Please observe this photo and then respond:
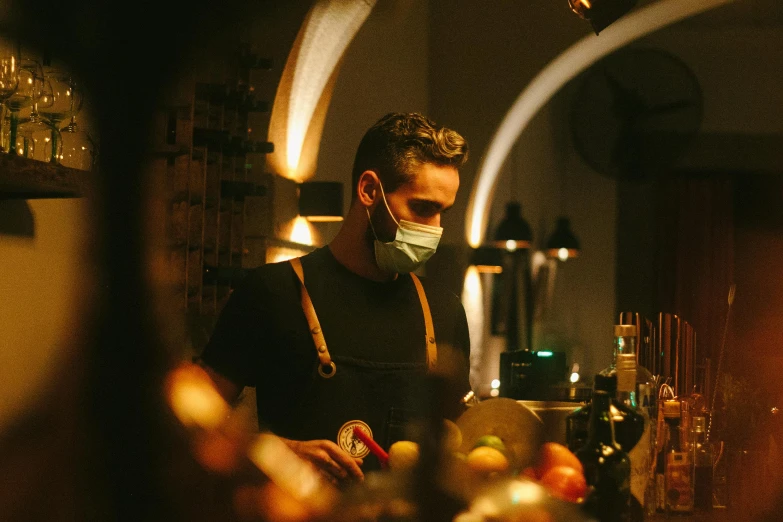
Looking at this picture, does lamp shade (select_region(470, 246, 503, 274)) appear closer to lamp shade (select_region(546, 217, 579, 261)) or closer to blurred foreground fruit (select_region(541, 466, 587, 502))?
lamp shade (select_region(546, 217, 579, 261))

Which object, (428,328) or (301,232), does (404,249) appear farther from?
(301,232)

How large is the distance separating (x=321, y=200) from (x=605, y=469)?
262cm

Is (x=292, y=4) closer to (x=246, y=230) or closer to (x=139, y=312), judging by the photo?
(x=246, y=230)

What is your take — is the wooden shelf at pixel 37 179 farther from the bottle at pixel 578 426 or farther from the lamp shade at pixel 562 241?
the lamp shade at pixel 562 241

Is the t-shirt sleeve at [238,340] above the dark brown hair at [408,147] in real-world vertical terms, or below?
below

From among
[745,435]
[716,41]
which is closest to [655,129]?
[716,41]

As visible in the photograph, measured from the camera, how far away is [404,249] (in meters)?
1.79

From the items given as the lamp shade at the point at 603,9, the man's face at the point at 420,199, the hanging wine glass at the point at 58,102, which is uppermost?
the lamp shade at the point at 603,9

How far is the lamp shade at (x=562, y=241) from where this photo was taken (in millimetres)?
6250

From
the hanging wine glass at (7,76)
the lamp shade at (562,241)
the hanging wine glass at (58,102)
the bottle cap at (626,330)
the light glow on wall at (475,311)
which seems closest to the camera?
the bottle cap at (626,330)

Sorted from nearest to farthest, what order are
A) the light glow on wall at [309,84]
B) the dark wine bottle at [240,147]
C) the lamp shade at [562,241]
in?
the dark wine bottle at [240,147] → the light glow on wall at [309,84] → the lamp shade at [562,241]

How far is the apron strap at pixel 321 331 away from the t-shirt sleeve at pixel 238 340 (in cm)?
9

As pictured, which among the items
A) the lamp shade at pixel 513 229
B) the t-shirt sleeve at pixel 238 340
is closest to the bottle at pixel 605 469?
the t-shirt sleeve at pixel 238 340

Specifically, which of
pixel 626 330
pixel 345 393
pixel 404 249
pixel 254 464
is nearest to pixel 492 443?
pixel 626 330
